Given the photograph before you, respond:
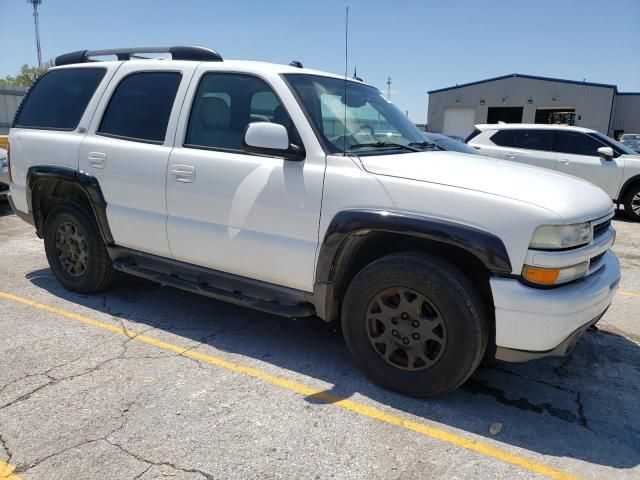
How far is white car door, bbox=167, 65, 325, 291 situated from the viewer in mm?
3289

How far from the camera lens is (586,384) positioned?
3422 millimetres

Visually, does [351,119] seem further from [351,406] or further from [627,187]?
[627,187]

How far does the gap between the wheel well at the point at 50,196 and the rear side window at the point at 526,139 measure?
9265mm

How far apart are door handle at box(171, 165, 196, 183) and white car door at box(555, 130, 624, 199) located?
30.2 feet

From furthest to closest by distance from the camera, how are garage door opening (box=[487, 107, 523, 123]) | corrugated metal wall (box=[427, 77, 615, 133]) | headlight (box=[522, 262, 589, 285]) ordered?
garage door opening (box=[487, 107, 523, 123]) → corrugated metal wall (box=[427, 77, 615, 133]) → headlight (box=[522, 262, 589, 285])

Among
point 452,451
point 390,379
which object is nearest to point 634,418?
point 452,451

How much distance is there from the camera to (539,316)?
2676 mm

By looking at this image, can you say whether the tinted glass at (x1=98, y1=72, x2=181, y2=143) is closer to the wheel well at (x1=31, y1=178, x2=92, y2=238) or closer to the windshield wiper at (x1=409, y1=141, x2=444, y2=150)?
the wheel well at (x1=31, y1=178, x2=92, y2=238)

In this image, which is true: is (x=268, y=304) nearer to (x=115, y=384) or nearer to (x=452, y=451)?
(x=115, y=384)

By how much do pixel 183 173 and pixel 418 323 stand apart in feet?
6.53

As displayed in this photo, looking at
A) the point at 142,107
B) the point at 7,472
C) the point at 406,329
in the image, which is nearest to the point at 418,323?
the point at 406,329

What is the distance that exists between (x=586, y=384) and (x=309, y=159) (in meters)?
2.39

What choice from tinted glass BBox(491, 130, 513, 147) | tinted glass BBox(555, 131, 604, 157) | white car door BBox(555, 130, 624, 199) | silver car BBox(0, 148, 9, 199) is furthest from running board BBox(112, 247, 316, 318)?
tinted glass BBox(555, 131, 604, 157)

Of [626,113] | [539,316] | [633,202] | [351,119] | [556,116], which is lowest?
[633,202]
